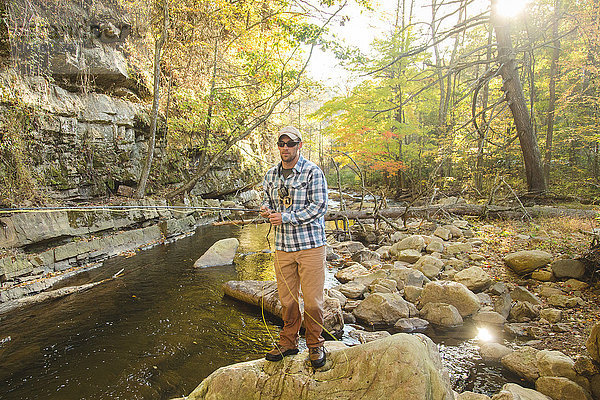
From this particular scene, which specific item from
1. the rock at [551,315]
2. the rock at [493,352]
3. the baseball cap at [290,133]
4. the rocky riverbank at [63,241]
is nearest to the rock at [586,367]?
the rock at [493,352]

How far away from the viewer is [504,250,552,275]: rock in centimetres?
523

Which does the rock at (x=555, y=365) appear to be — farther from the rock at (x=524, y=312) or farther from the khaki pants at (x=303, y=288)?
the khaki pants at (x=303, y=288)

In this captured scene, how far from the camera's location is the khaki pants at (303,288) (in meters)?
2.51

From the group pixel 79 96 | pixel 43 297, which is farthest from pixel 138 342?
pixel 79 96

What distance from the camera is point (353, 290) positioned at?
5.68m

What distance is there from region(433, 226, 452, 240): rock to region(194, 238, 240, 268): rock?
5.95m

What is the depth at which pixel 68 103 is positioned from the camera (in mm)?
10445

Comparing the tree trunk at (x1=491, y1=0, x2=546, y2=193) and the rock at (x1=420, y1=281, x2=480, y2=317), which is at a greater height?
the tree trunk at (x1=491, y1=0, x2=546, y2=193)

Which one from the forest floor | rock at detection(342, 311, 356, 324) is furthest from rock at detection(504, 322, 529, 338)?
rock at detection(342, 311, 356, 324)

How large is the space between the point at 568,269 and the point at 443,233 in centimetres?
366

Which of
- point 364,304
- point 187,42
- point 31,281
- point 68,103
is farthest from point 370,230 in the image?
point 187,42

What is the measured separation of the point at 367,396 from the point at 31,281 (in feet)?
25.3

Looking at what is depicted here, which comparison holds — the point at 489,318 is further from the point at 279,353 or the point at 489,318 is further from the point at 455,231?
the point at 455,231

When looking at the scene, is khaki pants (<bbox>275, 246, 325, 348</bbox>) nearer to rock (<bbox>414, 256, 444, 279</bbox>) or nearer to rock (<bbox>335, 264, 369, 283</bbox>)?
rock (<bbox>335, 264, 369, 283</bbox>)
